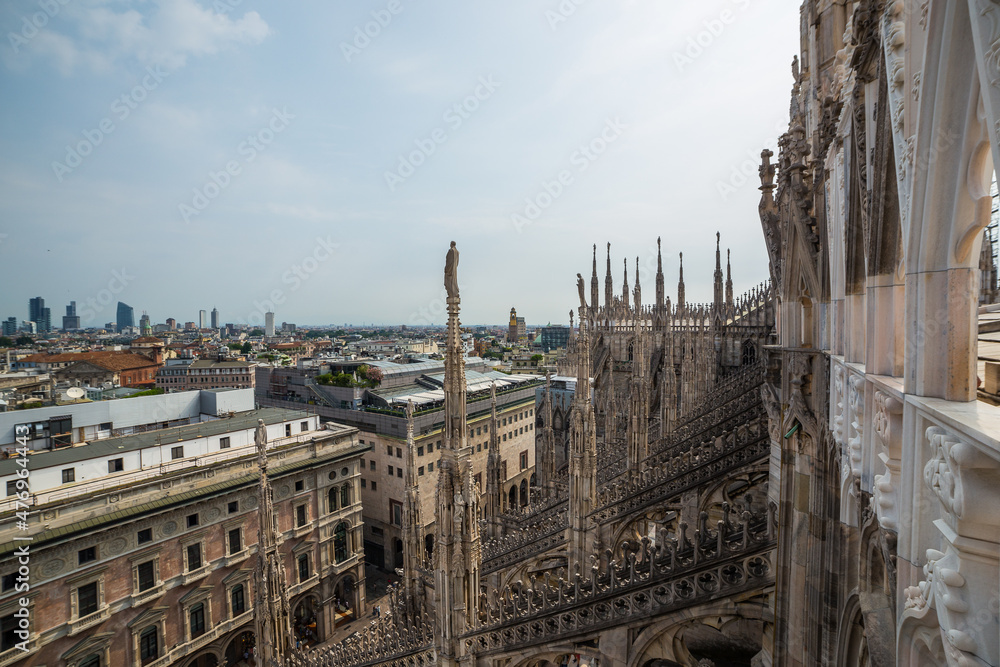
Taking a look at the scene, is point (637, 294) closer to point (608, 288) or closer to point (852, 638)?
point (608, 288)

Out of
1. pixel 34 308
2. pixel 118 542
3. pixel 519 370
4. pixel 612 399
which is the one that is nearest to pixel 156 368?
pixel 519 370

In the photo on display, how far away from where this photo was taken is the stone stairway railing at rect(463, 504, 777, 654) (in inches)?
294

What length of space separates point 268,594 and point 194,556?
14.4 metres

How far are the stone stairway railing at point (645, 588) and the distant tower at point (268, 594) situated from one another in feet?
18.4

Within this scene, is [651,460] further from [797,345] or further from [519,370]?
[519,370]

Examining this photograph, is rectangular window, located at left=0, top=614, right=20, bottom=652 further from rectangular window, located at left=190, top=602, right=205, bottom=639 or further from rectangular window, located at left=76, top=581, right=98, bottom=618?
rectangular window, located at left=190, top=602, right=205, bottom=639

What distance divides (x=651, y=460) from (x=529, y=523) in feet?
19.0

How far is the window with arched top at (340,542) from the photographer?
93.4 ft

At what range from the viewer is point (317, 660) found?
40.3 feet

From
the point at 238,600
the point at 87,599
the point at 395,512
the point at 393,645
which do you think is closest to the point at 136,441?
the point at 87,599

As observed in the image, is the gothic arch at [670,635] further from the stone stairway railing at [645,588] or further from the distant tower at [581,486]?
the distant tower at [581,486]

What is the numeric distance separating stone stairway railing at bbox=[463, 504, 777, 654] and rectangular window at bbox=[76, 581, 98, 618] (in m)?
19.1

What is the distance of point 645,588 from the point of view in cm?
819

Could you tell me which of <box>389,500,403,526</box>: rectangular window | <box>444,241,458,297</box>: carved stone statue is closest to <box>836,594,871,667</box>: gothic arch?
<box>444,241,458,297</box>: carved stone statue
